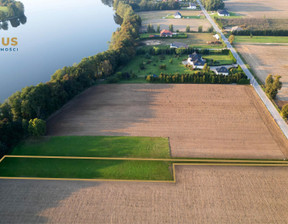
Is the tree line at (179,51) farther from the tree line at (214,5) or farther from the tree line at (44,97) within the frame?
the tree line at (214,5)

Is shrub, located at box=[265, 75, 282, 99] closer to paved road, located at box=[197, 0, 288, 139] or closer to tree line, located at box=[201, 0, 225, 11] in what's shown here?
paved road, located at box=[197, 0, 288, 139]

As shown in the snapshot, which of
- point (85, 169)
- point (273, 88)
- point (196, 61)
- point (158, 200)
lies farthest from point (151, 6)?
point (158, 200)

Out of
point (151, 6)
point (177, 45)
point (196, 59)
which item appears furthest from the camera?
point (151, 6)

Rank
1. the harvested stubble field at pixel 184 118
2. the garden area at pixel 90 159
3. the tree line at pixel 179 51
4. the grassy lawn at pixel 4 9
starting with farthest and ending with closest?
1. the grassy lawn at pixel 4 9
2. the tree line at pixel 179 51
3. the harvested stubble field at pixel 184 118
4. the garden area at pixel 90 159

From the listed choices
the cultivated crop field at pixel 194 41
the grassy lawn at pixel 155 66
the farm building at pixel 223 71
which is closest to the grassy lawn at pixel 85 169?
the grassy lawn at pixel 155 66

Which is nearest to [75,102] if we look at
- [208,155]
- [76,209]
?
[76,209]

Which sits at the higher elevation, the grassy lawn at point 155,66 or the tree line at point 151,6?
the tree line at point 151,6

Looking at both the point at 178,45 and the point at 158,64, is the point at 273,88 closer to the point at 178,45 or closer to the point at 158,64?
the point at 158,64

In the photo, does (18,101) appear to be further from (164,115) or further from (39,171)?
(164,115)
